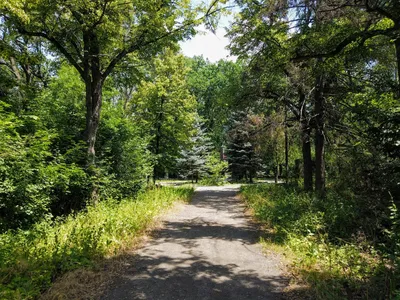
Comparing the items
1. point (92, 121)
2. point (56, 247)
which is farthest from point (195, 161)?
point (56, 247)

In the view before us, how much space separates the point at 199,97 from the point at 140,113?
28.5 metres

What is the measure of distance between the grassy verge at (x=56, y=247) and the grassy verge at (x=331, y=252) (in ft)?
10.9

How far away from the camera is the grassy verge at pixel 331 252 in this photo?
11.7 feet

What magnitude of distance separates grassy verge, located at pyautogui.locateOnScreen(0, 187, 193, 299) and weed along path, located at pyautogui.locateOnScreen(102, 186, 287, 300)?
589 millimetres

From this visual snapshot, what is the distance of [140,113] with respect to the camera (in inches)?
720

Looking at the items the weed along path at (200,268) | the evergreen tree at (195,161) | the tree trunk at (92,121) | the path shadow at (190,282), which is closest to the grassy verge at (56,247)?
the weed along path at (200,268)

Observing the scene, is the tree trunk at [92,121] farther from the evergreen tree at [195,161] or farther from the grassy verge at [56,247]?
the evergreen tree at [195,161]

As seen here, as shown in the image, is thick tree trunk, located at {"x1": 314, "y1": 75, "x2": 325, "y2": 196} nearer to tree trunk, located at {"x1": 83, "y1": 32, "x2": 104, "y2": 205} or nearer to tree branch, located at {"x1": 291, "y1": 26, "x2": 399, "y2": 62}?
tree branch, located at {"x1": 291, "y1": 26, "x2": 399, "y2": 62}

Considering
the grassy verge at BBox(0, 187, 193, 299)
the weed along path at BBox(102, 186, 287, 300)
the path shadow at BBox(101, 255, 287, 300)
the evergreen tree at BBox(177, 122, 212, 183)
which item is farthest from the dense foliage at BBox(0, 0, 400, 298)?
the evergreen tree at BBox(177, 122, 212, 183)

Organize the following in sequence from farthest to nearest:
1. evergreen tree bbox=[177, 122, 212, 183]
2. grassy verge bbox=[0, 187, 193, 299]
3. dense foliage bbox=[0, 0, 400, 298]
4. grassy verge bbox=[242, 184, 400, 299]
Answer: evergreen tree bbox=[177, 122, 212, 183]
dense foliage bbox=[0, 0, 400, 298]
grassy verge bbox=[0, 187, 193, 299]
grassy verge bbox=[242, 184, 400, 299]

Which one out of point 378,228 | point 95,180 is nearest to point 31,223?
point 95,180

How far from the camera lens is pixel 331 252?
5.05 m

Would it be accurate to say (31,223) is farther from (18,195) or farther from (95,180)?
(95,180)

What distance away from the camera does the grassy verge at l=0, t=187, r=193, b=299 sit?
12.3 ft
